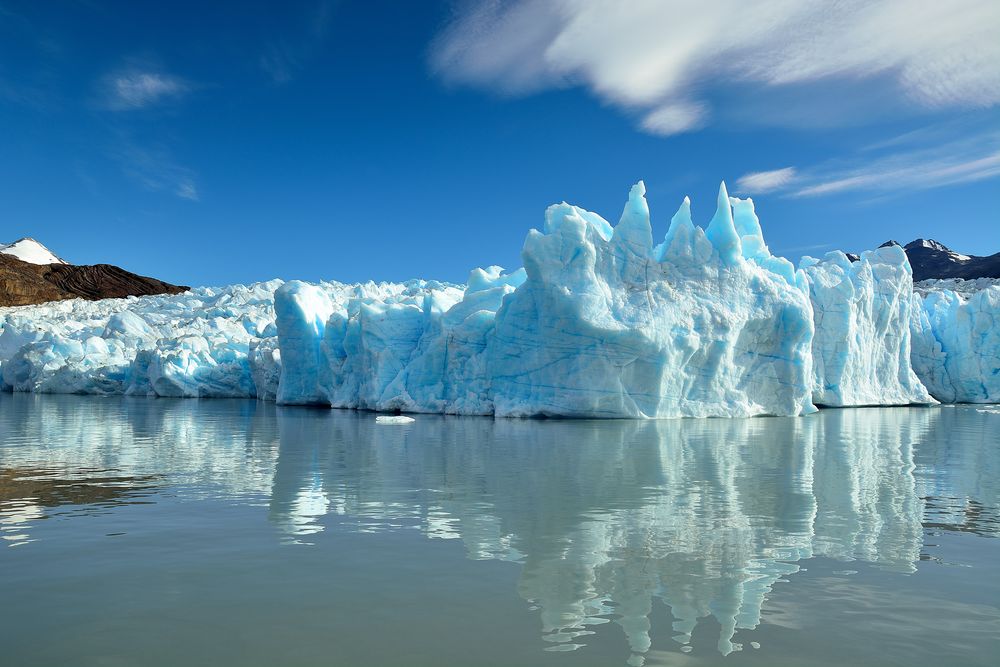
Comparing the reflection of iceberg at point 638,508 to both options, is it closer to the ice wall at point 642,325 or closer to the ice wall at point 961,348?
the ice wall at point 642,325

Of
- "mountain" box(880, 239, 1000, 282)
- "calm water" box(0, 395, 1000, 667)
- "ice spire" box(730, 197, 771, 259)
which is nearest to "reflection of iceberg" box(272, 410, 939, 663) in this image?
"calm water" box(0, 395, 1000, 667)

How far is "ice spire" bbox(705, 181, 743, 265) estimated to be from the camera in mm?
21453

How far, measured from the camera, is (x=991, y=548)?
567 centimetres

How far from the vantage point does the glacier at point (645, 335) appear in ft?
64.3

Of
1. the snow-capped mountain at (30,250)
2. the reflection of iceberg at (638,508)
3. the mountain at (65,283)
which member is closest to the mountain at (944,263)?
the reflection of iceberg at (638,508)

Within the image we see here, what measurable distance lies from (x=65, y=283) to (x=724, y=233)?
92017 millimetres

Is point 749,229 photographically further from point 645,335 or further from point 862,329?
point 645,335

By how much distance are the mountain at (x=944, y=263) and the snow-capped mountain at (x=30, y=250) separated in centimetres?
13335

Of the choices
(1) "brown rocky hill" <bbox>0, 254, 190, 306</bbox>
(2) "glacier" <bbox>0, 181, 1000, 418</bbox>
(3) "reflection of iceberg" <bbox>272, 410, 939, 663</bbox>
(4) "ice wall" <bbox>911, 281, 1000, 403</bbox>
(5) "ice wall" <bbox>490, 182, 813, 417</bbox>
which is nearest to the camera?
(3) "reflection of iceberg" <bbox>272, 410, 939, 663</bbox>

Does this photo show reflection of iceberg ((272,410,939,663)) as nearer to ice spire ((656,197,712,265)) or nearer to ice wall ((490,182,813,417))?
ice wall ((490,182,813,417))

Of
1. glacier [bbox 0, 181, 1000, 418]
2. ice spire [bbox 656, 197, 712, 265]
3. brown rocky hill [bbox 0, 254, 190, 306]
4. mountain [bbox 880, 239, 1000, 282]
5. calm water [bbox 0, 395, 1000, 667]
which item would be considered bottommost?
calm water [bbox 0, 395, 1000, 667]

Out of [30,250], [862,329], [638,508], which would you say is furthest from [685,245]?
[30,250]

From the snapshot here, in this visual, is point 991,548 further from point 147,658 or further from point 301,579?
point 147,658

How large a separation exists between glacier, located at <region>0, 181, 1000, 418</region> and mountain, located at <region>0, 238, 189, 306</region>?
61.5 meters
